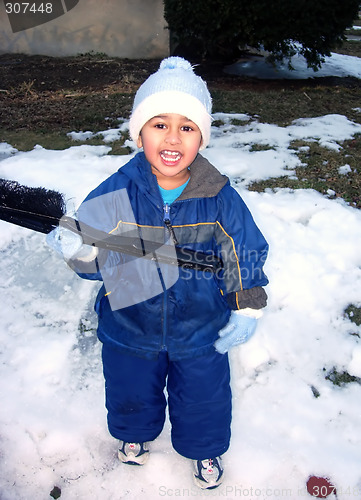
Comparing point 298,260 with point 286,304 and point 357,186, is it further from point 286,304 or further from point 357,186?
point 357,186

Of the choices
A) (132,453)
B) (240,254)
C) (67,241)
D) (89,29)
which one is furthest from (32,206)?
(89,29)

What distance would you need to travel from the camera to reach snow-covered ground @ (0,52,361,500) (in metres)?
1.95

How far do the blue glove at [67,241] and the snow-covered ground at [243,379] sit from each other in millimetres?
355

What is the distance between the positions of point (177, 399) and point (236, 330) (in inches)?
16.4

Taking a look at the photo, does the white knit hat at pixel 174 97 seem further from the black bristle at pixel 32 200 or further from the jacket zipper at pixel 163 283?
the black bristle at pixel 32 200

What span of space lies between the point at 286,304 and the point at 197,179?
133 centimetres

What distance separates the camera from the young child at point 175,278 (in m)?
1.79

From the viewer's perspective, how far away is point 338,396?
2.28 meters

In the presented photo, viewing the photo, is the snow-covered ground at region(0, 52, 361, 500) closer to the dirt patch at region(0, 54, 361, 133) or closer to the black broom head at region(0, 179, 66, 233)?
the black broom head at region(0, 179, 66, 233)

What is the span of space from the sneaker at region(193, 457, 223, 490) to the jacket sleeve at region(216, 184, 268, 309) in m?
0.74

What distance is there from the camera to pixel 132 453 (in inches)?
77.7

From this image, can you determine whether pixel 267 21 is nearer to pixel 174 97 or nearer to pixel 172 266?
pixel 174 97

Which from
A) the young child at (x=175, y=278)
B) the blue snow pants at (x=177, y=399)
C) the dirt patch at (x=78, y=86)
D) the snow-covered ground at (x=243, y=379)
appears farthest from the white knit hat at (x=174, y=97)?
the dirt patch at (x=78, y=86)

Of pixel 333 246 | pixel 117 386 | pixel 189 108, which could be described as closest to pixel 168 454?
pixel 117 386
